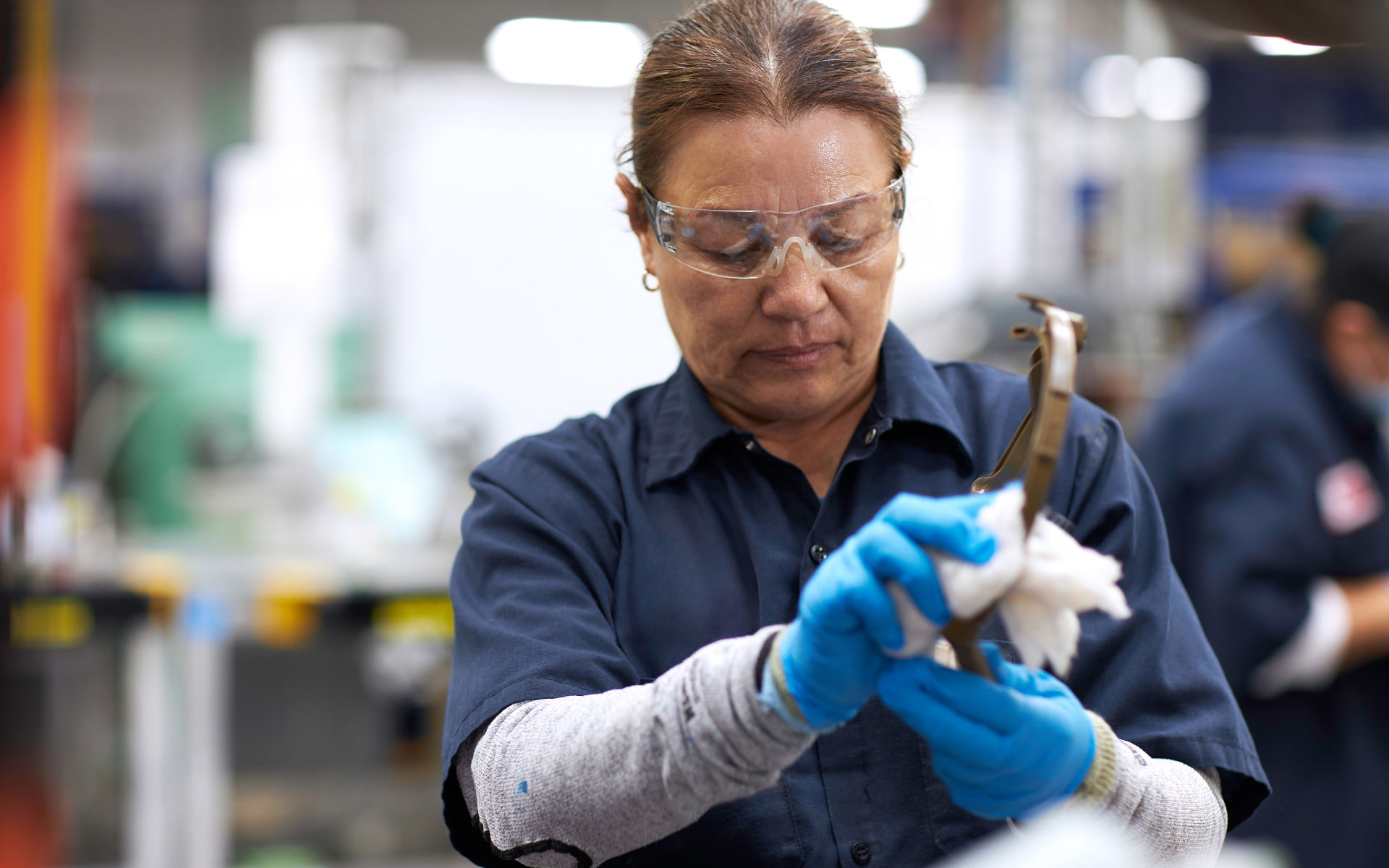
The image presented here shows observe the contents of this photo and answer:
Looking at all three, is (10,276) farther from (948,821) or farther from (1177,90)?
(1177,90)

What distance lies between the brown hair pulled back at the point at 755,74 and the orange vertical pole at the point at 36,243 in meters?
4.07

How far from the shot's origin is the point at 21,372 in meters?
4.61

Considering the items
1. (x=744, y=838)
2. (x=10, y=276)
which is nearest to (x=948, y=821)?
(x=744, y=838)

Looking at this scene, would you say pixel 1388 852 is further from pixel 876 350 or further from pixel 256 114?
pixel 256 114

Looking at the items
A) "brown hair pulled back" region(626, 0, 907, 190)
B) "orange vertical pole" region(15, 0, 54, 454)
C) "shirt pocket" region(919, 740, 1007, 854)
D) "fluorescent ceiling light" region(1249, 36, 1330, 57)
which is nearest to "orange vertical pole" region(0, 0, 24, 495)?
"orange vertical pole" region(15, 0, 54, 454)

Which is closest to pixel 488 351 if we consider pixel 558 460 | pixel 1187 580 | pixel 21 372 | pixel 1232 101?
pixel 21 372

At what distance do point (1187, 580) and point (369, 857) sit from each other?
2796mm

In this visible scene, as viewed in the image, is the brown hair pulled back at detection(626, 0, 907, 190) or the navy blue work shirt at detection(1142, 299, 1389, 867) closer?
the brown hair pulled back at detection(626, 0, 907, 190)

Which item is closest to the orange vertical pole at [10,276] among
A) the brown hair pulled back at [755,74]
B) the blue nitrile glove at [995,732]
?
the brown hair pulled back at [755,74]

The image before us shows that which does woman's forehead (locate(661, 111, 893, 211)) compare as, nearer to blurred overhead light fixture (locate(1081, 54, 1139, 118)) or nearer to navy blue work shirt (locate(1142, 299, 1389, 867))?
navy blue work shirt (locate(1142, 299, 1389, 867))

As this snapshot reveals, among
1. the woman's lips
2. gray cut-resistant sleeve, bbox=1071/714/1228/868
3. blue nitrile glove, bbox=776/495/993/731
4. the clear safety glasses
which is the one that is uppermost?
the clear safety glasses

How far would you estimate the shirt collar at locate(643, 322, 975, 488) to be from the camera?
48.4 inches

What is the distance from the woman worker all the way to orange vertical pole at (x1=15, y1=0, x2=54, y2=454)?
159 inches

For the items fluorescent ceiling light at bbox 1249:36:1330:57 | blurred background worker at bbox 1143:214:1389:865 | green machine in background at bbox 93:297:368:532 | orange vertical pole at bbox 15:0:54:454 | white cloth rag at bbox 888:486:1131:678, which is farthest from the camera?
fluorescent ceiling light at bbox 1249:36:1330:57
